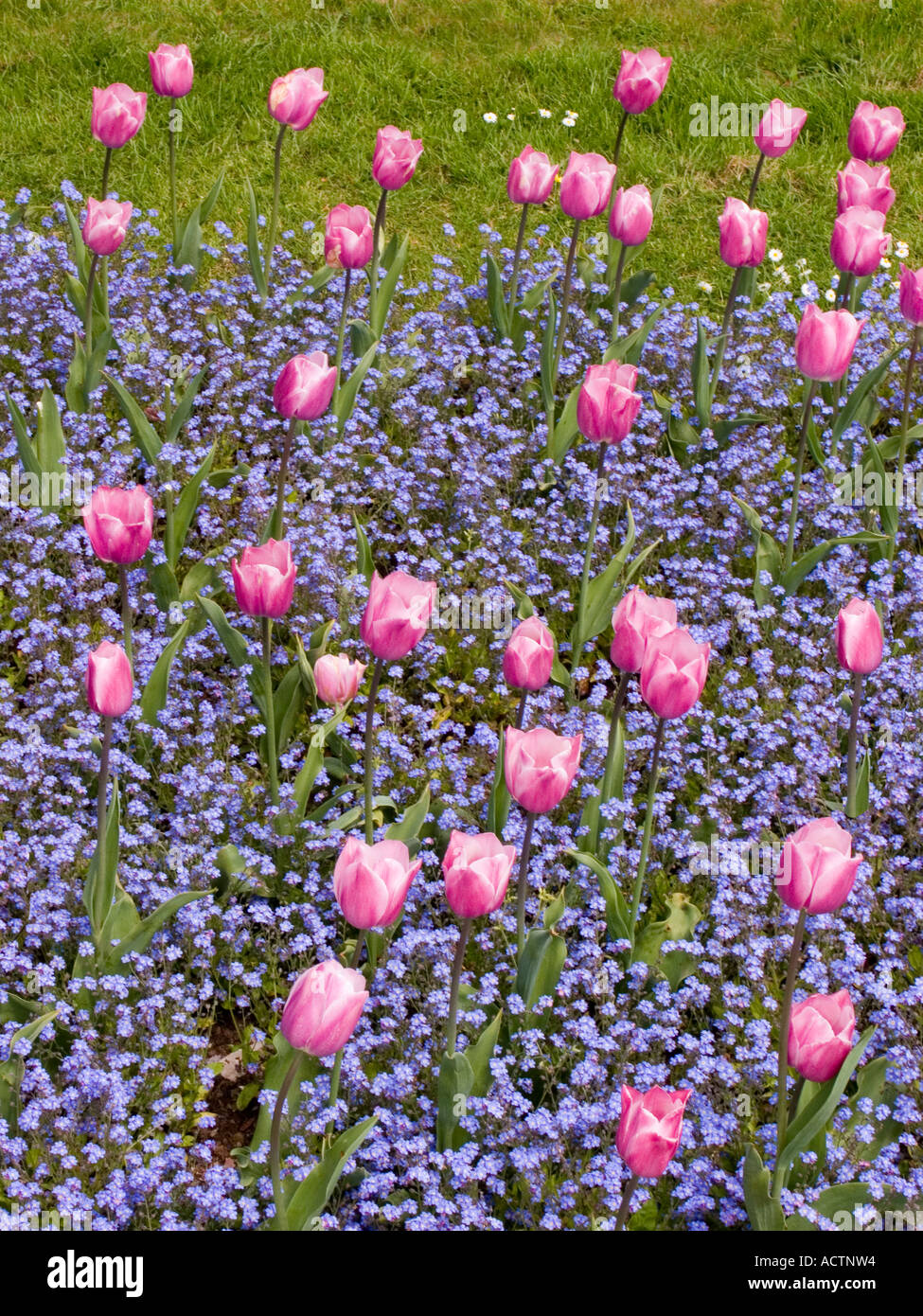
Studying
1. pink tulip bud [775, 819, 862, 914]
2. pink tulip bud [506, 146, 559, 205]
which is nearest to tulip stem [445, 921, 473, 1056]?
pink tulip bud [775, 819, 862, 914]

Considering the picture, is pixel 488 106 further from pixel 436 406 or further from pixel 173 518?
pixel 173 518

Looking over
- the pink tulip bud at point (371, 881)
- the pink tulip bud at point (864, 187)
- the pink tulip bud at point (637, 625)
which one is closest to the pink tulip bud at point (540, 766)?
the pink tulip bud at point (637, 625)

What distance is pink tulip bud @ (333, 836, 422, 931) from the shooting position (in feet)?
8.27

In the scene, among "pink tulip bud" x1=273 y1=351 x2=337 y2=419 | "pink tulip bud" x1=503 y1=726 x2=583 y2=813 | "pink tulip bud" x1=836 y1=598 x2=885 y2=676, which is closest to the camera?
"pink tulip bud" x1=503 y1=726 x2=583 y2=813

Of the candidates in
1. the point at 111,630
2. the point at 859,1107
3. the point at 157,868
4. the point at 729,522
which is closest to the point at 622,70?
the point at 729,522

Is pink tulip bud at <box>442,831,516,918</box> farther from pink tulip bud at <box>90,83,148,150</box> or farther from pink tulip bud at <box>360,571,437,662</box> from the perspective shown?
pink tulip bud at <box>90,83,148,150</box>

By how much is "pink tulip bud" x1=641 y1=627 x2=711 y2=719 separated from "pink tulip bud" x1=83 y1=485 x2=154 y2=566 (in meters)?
1.14

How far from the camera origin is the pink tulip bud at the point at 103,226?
4.32 meters

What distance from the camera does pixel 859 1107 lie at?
298 cm

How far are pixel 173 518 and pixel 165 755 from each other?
80 centimetres

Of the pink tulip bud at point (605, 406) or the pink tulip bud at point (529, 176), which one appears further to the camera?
the pink tulip bud at point (529, 176)

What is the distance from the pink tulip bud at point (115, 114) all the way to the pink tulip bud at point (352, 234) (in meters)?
0.73

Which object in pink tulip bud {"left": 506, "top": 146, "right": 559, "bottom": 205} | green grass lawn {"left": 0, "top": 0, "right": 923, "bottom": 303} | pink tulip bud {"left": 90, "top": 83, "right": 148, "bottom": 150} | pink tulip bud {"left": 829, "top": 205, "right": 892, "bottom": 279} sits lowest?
pink tulip bud {"left": 829, "top": 205, "right": 892, "bottom": 279}

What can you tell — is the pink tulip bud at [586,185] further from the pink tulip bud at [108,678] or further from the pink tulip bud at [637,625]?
the pink tulip bud at [108,678]
